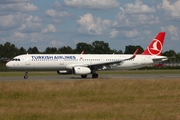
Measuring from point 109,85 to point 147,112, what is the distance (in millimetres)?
10690

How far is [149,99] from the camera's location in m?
19.5

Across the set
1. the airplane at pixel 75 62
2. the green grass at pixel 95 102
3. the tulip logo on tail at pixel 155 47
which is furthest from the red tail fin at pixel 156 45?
the green grass at pixel 95 102

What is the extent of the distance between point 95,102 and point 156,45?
109 ft

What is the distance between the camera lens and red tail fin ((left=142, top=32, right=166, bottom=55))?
49.8m

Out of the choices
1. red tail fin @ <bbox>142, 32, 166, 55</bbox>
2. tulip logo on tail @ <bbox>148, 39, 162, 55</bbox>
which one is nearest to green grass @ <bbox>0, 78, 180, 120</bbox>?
red tail fin @ <bbox>142, 32, 166, 55</bbox>

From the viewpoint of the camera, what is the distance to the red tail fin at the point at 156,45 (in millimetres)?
49812

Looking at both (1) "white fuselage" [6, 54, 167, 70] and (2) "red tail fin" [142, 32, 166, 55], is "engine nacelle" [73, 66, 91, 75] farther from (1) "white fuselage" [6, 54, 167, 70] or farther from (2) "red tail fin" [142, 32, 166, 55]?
(2) "red tail fin" [142, 32, 166, 55]

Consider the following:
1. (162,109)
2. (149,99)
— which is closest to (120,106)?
(162,109)

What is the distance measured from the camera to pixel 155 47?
50.1m

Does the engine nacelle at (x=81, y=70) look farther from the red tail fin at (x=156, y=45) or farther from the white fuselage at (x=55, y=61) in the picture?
the red tail fin at (x=156, y=45)

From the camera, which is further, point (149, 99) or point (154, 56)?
point (154, 56)

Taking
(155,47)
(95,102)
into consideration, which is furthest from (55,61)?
(95,102)

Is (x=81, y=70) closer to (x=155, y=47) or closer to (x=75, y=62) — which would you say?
(x=75, y=62)

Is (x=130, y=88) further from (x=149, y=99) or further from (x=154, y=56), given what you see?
(x=154, y=56)
